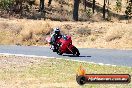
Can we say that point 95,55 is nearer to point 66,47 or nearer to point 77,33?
point 66,47

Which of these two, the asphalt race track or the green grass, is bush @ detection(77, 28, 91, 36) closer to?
the asphalt race track

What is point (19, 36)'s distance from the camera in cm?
3531

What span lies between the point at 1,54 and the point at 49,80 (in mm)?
9379

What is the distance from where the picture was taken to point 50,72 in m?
19.9

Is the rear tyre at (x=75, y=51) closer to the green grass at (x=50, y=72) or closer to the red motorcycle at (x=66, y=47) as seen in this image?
the red motorcycle at (x=66, y=47)

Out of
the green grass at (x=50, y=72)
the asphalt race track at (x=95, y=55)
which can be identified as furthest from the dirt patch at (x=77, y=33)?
the green grass at (x=50, y=72)

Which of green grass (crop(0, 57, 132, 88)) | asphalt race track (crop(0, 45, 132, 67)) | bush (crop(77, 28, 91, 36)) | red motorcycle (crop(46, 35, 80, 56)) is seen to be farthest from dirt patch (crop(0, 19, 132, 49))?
green grass (crop(0, 57, 132, 88))

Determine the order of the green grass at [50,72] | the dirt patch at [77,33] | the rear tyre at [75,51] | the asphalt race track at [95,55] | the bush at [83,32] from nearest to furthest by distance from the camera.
A: the green grass at [50,72] < the asphalt race track at [95,55] < the rear tyre at [75,51] < the dirt patch at [77,33] < the bush at [83,32]

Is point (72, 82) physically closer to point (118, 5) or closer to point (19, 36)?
point (19, 36)

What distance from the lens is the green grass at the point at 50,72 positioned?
1714 centimetres

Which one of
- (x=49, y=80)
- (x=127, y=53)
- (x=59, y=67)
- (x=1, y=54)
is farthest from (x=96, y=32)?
(x=49, y=80)

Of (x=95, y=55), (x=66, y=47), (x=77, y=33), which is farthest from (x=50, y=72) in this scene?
(x=77, y=33)

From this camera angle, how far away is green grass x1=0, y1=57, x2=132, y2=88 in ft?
56.2

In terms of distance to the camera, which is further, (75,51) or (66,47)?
(66,47)
